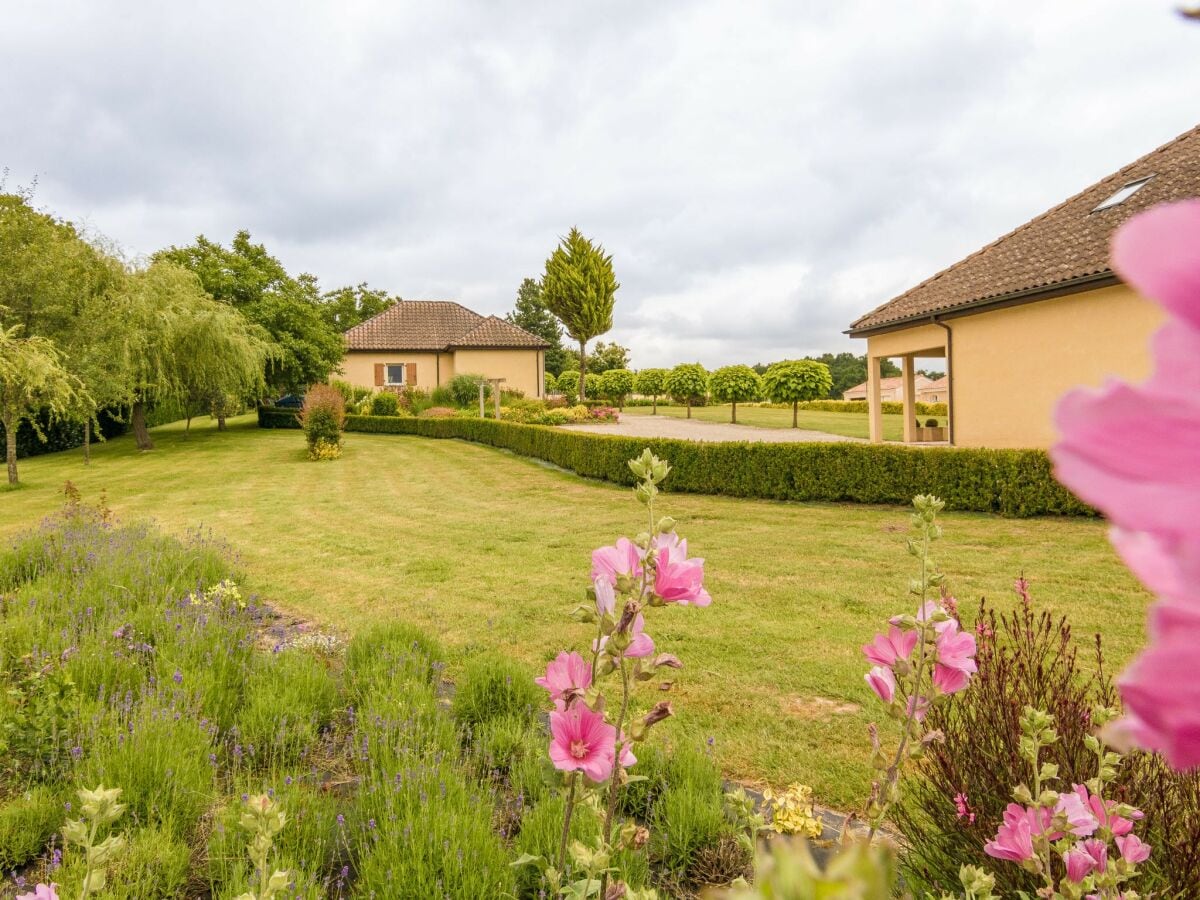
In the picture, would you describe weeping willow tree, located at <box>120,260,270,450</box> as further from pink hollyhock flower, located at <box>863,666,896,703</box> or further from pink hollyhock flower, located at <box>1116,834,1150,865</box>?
pink hollyhock flower, located at <box>1116,834,1150,865</box>

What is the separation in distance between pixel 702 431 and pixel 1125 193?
12.9 meters

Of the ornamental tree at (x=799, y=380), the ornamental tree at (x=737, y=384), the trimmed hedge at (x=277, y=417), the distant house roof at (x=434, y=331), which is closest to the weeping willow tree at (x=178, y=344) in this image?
the trimmed hedge at (x=277, y=417)

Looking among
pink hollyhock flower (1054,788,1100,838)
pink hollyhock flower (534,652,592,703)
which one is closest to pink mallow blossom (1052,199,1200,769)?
pink hollyhock flower (534,652,592,703)

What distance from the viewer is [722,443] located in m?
13.0

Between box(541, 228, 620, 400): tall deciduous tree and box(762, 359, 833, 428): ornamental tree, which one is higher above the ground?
box(541, 228, 620, 400): tall deciduous tree

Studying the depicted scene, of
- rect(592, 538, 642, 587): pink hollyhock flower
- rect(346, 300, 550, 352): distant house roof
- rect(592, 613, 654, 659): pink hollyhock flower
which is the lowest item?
rect(592, 613, 654, 659): pink hollyhock flower

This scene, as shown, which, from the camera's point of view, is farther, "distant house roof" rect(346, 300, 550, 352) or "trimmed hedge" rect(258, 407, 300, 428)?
"distant house roof" rect(346, 300, 550, 352)

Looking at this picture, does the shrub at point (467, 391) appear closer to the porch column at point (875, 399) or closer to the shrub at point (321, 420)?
the shrub at point (321, 420)

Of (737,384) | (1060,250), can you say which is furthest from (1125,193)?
(737,384)

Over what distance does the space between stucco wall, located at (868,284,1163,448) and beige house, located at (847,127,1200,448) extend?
0.06ft

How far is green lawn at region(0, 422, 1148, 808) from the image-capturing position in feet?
14.5

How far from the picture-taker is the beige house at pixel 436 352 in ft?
113

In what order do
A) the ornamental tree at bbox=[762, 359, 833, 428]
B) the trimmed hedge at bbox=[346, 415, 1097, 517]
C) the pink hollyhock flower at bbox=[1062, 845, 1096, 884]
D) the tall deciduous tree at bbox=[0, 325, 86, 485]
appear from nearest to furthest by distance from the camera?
the pink hollyhock flower at bbox=[1062, 845, 1096, 884], the trimmed hedge at bbox=[346, 415, 1097, 517], the tall deciduous tree at bbox=[0, 325, 86, 485], the ornamental tree at bbox=[762, 359, 833, 428]

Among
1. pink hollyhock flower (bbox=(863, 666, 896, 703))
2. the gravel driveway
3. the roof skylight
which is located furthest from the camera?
the gravel driveway
